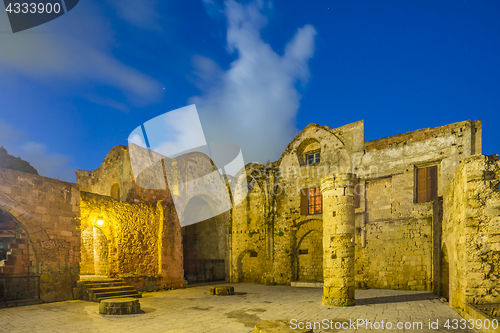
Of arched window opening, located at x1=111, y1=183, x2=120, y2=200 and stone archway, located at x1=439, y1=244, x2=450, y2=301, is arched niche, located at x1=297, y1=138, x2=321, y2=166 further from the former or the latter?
arched window opening, located at x1=111, y1=183, x2=120, y2=200

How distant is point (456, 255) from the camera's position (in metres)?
7.01

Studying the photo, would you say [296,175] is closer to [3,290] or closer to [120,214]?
[120,214]

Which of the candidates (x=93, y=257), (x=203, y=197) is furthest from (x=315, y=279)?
(x=93, y=257)

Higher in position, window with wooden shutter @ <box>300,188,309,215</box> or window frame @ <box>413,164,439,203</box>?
window frame @ <box>413,164,439,203</box>

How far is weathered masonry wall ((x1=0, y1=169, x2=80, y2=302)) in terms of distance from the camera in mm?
8891

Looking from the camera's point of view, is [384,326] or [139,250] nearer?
[384,326]

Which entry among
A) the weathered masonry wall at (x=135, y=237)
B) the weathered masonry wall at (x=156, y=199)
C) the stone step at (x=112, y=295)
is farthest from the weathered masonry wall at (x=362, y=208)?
the stone step at (x=112, y=295)

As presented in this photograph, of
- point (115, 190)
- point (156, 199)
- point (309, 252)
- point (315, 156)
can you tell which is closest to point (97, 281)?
point (156, 199)

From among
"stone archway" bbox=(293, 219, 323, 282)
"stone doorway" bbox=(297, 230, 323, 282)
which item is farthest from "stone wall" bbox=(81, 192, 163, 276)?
"stone doorway" bbox=(297, 230, 323, 282)

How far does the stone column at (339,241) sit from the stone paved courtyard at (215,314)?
452 millimetres

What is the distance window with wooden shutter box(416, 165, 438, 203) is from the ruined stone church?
0.04 metres

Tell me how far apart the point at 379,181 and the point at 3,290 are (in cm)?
1288

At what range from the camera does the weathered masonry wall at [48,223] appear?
8891 millimetres

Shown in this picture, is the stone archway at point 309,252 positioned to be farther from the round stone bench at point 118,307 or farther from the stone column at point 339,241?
the round stone bench at point 118,307
